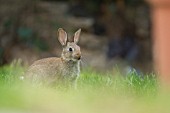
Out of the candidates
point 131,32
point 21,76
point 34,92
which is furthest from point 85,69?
point 131,32

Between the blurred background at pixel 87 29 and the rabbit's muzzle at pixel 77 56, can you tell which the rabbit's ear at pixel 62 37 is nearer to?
the rabbit's muzzle at pixel 77 56

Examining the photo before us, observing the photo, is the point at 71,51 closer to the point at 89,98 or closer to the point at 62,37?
the point at 62,37

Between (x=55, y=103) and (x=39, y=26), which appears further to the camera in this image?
(x=39, y=26)

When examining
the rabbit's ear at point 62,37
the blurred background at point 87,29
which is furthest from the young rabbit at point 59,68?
the blurred background at point 87,29

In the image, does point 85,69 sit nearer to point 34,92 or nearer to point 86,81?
point 86,81

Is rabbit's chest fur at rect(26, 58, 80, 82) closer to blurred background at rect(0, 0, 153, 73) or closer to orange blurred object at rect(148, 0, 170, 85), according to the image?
orange blurred object at rect(148, 0, 170, 85)

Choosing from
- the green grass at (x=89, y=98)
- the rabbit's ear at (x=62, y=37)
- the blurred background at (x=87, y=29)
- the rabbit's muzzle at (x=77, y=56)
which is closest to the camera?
the green grass at (x=89, y=98)

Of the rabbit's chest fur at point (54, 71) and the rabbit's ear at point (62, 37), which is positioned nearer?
the rabbit's chest fur at point (54, 71)
